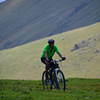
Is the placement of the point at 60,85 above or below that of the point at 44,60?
below

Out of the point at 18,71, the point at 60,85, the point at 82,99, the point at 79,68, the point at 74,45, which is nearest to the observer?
the point at 82,99

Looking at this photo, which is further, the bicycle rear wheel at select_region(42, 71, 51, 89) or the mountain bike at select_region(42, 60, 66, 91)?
the bicycle rear wheel at select_region(42, 71, 51, 89)

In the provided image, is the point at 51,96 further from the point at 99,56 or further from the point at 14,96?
the point at 99,56

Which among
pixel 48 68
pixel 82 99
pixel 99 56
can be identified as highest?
pixel 99 56

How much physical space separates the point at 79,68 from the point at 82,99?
159544 mm

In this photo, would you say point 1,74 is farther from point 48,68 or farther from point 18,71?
point 48,68

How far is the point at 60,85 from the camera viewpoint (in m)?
21.0

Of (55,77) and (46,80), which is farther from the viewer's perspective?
(46,80)

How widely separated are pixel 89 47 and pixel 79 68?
19.0 m

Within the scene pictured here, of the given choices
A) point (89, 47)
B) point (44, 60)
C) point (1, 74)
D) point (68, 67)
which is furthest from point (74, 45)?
point (44, 60)

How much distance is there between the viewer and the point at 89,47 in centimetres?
19175

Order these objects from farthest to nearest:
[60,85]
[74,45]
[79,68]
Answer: [74,45], [79,68], [60,85]

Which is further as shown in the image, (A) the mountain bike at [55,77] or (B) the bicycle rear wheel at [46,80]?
(B) the bicycle rear wheel at [46,80]

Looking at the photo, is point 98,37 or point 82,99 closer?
point 82,99
